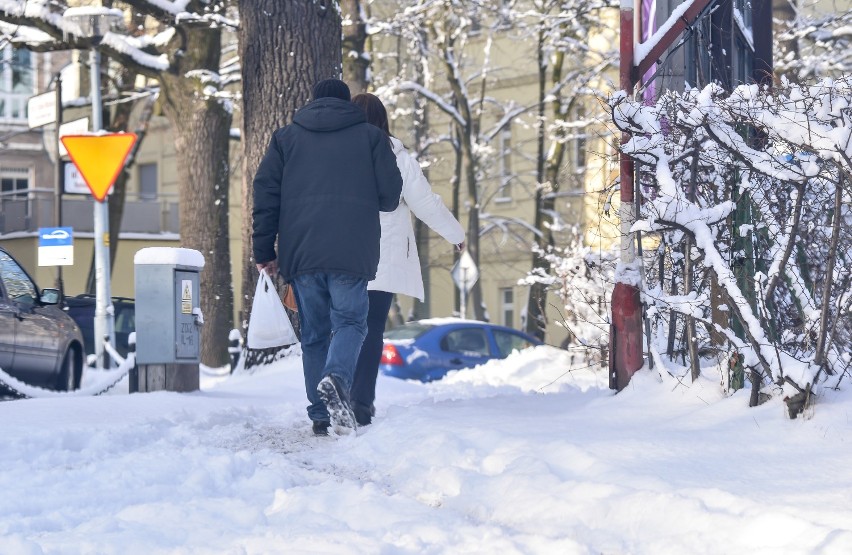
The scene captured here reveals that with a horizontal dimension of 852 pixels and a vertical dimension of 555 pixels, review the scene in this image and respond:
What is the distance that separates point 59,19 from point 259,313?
10.6m

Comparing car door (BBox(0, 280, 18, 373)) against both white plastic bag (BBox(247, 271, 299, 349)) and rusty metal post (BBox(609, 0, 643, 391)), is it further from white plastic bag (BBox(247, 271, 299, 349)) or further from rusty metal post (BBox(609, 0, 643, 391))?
rusty metal post (BBox(609, 0, 643, 391))

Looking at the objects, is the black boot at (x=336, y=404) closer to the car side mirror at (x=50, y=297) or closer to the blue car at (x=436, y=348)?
the car side mirror at (x=50, y=297)

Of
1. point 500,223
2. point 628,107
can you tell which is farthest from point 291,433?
point 500,223

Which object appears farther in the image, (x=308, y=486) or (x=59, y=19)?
(x=59, y=19)

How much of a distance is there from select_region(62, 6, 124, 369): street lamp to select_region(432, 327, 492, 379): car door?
14.1ft

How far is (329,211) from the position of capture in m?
7.20

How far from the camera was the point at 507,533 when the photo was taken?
447cm

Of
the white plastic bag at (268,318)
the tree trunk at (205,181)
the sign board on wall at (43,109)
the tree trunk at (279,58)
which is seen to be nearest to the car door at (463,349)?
the tree trunk at (205,181)

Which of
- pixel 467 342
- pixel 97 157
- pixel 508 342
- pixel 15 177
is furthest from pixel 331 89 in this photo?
pixel 15 177

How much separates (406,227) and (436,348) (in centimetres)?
1057

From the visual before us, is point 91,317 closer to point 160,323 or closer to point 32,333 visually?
point 32,333

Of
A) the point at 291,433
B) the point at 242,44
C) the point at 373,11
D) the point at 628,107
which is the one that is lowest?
the point at 291,433

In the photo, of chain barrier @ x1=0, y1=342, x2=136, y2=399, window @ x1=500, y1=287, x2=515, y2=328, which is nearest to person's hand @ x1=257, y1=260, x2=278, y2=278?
chain barrier @ x1=0, y1=342, x2=136, y2=399

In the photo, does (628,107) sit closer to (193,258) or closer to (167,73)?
(193,258)
